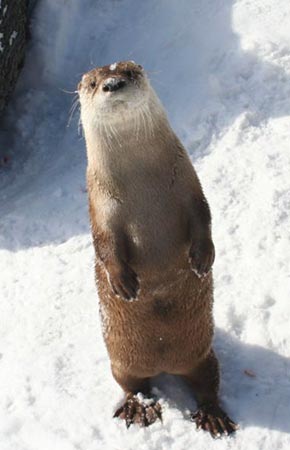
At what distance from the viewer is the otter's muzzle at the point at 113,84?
3020mm

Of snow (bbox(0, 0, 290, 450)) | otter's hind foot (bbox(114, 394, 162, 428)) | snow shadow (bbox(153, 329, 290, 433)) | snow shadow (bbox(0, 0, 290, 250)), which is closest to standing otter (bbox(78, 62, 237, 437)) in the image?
otter's hind foot (bbox(114, 394, 162, 428))

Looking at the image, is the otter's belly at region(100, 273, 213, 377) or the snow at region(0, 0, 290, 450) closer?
the otter's belly at region(100, 273, 213, 377)

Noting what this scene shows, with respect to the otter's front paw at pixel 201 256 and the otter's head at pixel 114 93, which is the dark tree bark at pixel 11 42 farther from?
the otter's front paw at pixel 201 256

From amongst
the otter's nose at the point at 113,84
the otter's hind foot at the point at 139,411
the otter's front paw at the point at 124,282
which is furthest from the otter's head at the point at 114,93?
the otter's hind foot at the point at 139,411

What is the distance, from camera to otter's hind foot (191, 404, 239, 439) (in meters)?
3.82

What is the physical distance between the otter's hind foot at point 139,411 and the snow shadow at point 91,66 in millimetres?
1537

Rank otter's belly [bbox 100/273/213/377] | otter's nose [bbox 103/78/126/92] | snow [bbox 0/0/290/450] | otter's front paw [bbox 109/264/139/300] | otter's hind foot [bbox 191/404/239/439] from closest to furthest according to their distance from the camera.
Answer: otter's nose [bbox 103/78/126/92]
otter's front paw [bbox 109/264/139/300]
otter's belly [bbox 100/273/213/377]
otter's hind foot [bbox 191/404/239/439]
snow [bbox 0/0/290/450]

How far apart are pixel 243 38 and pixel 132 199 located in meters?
2.72

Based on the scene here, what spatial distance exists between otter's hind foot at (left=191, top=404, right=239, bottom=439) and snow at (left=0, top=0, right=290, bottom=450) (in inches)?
2.0

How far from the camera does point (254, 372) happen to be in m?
4.12

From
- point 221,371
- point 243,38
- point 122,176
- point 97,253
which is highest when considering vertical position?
point 243,38

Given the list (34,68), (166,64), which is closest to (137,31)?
(166,64)

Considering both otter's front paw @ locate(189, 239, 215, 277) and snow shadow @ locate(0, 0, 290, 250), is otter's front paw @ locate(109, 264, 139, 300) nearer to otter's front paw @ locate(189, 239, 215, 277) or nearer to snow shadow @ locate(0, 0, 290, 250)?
otter's front paw @ locate(189, 239, 215, 277)

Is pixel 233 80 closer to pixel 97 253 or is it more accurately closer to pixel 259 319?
pixel 259 319
